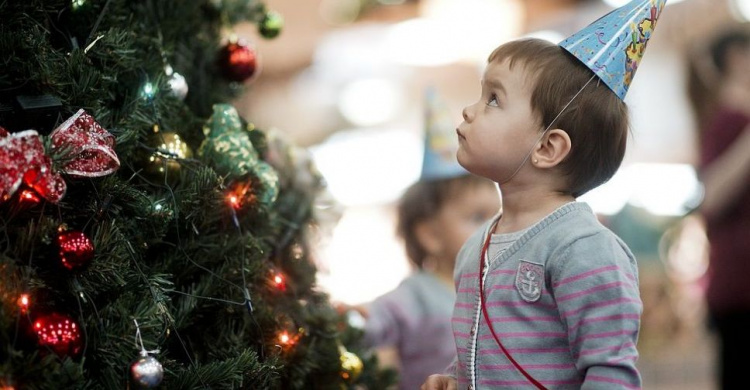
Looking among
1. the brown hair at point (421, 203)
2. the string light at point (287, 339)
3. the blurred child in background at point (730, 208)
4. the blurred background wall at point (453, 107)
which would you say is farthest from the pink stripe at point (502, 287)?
the blurred background wall at point (453, 107)

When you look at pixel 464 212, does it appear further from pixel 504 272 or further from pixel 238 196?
pixel 504 272

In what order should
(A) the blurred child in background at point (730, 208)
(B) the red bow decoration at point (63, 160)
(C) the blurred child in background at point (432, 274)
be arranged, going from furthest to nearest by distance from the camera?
(A) the blurred child in background at point (730, 208) → (C) the blurred child in background at point (432, 274) → (B) the red bow decoration at point (63, 160)

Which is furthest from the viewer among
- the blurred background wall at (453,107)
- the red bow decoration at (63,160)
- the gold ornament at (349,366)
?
the blurred background wall at (453,107)

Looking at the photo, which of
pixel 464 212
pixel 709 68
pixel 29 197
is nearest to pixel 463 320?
pixel 29 197

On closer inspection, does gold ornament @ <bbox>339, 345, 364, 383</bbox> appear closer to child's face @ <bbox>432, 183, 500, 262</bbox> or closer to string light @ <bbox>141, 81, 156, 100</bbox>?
string light @ <bbox>141, 81, 156, 100</bbox>

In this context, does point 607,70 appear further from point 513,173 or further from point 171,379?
point 171,379

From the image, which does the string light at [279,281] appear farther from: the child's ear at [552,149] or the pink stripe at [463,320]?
the child's ear at [552,149]

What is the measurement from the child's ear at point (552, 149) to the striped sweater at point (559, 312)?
6 centimetres

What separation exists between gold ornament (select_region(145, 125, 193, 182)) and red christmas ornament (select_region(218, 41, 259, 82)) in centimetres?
32

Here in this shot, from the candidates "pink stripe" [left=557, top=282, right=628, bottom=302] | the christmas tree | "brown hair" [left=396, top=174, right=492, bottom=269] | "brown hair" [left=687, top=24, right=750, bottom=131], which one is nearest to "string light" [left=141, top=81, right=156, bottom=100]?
the christmas tree

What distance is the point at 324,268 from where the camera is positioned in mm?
1612

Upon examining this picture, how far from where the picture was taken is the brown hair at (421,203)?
213 centimetres

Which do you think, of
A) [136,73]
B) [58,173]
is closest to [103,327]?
[58,173]

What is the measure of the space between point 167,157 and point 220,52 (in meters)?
0.37
